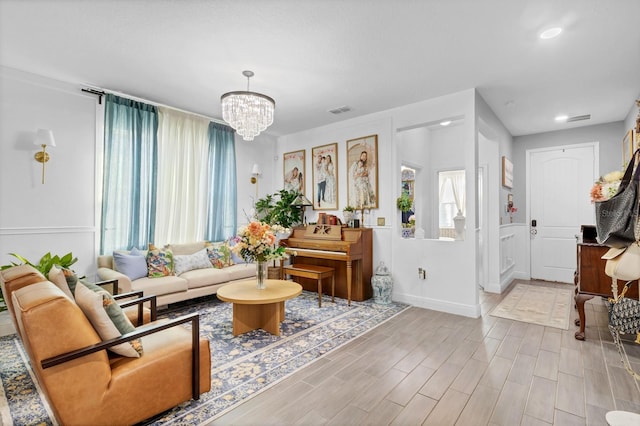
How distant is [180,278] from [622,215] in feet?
13.6

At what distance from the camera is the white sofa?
3.60 meters

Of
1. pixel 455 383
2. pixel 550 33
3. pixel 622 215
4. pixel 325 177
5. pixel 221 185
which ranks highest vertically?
pixel 550 33

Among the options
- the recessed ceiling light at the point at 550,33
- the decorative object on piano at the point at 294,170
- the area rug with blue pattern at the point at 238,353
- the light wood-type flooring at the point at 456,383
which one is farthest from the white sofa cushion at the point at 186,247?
the recessed ceiling light at the point at 550,33

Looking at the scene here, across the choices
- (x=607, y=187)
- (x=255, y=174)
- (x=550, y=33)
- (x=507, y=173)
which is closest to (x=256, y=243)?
(x=255, y=174)

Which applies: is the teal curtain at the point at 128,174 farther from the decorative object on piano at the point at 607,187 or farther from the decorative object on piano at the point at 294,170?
the decorative object on piano at the point at 607,187

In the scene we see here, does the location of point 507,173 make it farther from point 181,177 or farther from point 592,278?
point 181,177

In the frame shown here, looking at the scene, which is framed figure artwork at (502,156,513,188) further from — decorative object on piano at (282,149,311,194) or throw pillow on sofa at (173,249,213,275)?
throw pillow on sofa at (173,249,213,275)

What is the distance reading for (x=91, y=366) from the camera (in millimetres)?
1620

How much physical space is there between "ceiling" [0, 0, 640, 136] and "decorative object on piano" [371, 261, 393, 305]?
2399mm

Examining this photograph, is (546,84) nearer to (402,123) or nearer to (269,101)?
(402,123)

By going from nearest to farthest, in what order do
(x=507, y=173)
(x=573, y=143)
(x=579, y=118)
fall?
(x=579, y=118) < (x=507, y=173) < (x=573, y=143)

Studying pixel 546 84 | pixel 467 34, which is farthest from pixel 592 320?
pixel 467 34

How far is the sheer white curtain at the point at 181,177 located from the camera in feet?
14.8

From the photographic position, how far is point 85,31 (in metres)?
2.63
